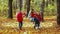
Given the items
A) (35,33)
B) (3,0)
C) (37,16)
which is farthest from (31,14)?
(3,0)

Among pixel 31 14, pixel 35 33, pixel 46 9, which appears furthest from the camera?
pixel 46 9

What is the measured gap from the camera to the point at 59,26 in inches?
725

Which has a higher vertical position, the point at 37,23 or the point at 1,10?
the point at 37,23

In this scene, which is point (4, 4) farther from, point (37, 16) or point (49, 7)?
point (37, 16)

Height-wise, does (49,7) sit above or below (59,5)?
below

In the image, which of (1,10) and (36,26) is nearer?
(36,26)

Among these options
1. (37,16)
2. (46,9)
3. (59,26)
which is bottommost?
(46,9)

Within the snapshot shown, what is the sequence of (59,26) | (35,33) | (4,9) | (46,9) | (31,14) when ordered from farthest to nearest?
(46,9), (4,9), (59,26), (31,14), (35,33)

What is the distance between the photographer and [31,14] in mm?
16609

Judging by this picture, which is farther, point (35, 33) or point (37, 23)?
point (37, 23)

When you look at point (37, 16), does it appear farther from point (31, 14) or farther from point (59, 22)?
point (59, 22)

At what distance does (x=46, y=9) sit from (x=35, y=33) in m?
46.0

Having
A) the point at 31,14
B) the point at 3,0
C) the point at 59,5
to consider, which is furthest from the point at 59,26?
the point at 3,0

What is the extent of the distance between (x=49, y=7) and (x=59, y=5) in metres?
40.7
